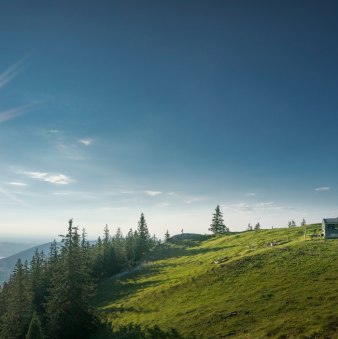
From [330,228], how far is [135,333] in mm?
48414

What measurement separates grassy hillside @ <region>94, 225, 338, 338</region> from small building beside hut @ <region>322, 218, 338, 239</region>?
16.2ft

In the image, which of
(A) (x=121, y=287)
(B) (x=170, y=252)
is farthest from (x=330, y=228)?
(B) (x=170, y=252)

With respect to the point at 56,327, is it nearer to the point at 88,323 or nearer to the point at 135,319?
the point at 88,323

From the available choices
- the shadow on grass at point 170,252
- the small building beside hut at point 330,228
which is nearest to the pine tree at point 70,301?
the small building beside hut at point 330,228

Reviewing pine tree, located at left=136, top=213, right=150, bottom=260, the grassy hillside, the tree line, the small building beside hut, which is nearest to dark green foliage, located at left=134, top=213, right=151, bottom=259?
pine tree, located at left=136, top=213, right=150, bottom=260

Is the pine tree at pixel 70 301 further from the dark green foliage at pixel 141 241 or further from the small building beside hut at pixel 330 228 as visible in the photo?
the dark green foliage at pixel 141 241

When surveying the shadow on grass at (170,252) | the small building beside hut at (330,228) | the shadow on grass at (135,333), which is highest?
the small building beside hut at (330,228)

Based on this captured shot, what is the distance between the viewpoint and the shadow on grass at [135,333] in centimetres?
4088

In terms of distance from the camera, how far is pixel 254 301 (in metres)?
42.6

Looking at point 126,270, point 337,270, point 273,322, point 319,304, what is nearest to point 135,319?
point 273,322

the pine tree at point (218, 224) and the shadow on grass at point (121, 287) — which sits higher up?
the pine tree at point (218, 224)

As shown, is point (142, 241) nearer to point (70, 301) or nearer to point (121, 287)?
point (121, 287)

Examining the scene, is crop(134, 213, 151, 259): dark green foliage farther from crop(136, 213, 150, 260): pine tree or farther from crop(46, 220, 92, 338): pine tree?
crop(46, 220, 92, 338): pine tree

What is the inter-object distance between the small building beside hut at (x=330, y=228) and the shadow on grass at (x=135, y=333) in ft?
145
